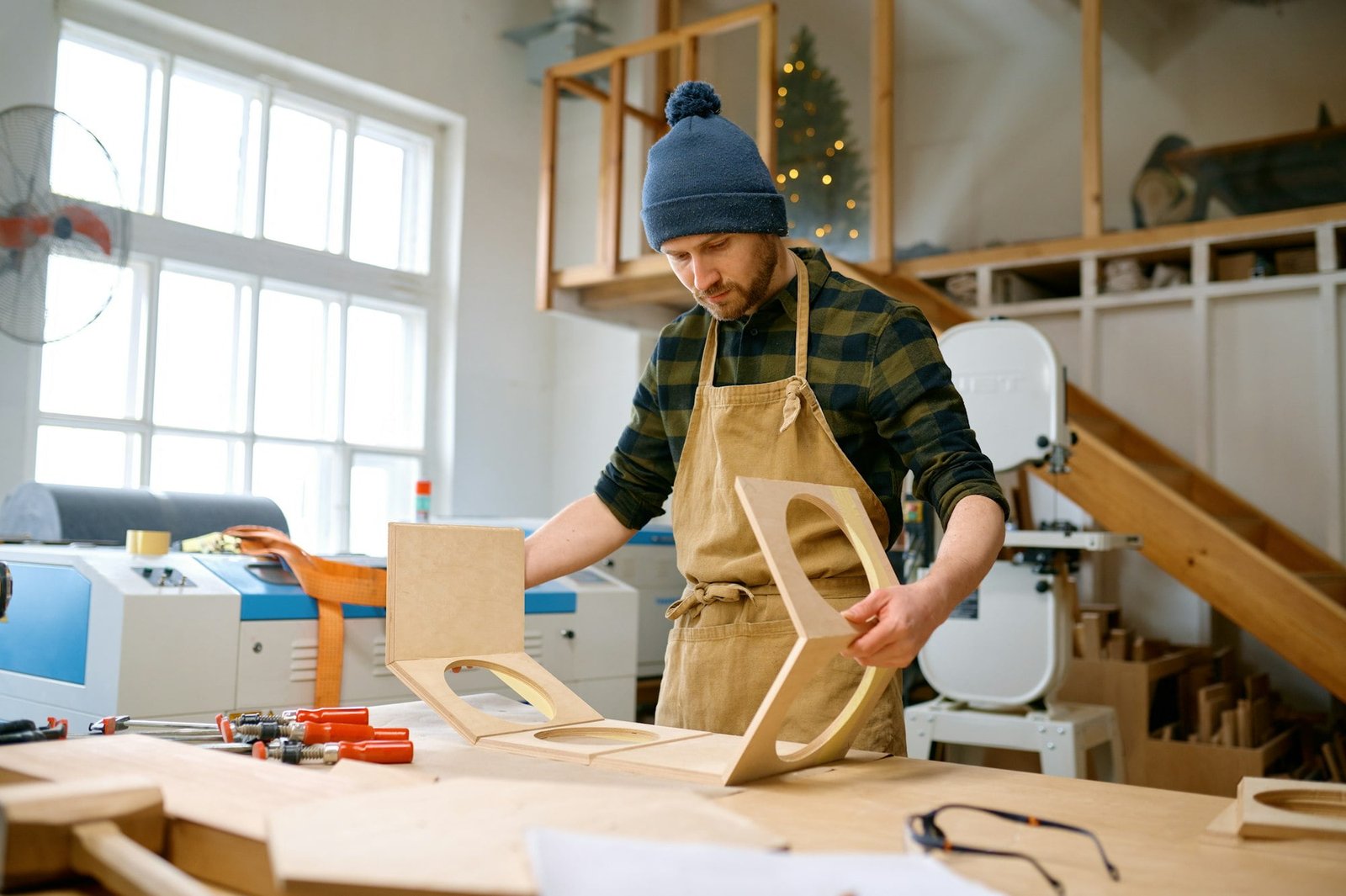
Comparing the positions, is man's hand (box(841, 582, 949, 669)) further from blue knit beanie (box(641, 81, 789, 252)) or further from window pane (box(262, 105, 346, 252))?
window pane (box(262, 105, 346, 252))

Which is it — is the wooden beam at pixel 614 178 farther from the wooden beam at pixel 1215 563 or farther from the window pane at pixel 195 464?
the wooden beam at pixel 1215 563

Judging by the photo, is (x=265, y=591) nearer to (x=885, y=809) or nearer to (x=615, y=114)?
(x=885, y=809)

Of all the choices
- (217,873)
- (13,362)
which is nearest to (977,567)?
(217,873)

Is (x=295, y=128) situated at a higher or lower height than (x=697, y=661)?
higher

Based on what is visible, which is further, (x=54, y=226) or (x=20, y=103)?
(x=20, y=103)

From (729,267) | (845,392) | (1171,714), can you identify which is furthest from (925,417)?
(1171,714)

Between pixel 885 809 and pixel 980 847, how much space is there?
5.7 inches

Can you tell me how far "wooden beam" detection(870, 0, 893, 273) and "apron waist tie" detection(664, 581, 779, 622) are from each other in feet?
12.4

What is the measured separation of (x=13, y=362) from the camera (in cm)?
444

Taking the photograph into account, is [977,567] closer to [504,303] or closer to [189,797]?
[189,797]

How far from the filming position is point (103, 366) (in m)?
4.84

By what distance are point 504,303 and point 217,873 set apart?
569 centimetres

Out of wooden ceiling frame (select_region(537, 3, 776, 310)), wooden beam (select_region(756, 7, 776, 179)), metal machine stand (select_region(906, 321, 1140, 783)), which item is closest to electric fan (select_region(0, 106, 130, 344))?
wooden ceiling frame (select_region(537, 3, 776, 310))

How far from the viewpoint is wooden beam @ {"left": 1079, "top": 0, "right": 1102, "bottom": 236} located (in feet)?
16.5
